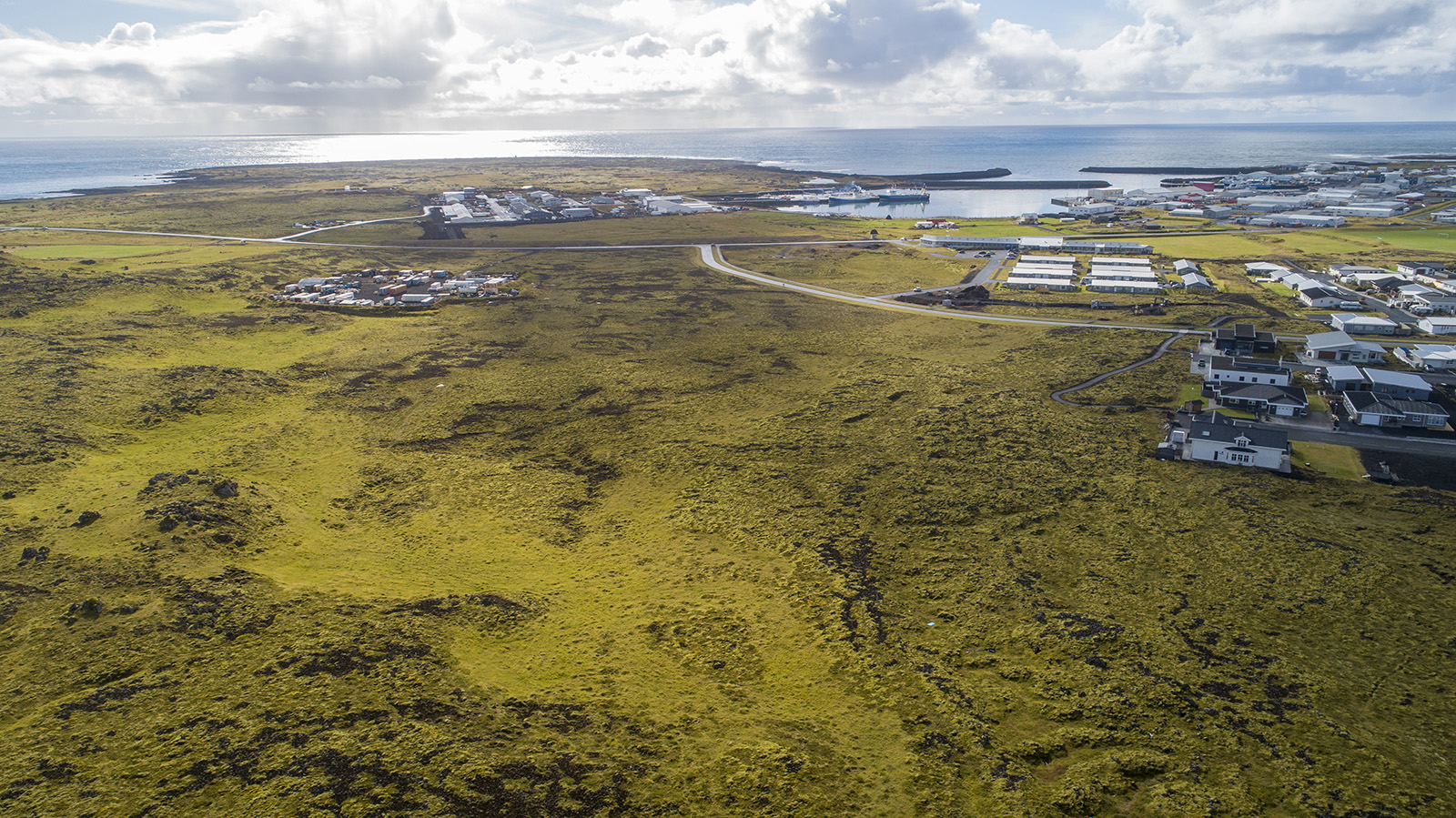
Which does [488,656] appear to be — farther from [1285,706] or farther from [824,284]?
[824,284]

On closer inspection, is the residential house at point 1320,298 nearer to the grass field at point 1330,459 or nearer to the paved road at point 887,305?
the paved road at point 887,305

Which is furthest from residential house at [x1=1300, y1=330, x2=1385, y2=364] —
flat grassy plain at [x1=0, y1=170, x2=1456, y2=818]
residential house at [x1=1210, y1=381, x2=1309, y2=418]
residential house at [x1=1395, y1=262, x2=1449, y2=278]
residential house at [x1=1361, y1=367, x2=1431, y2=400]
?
residential house at [x1=1395, y1=262, x2=1449, y2=278]

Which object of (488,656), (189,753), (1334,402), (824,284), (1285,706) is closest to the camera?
(189,753)

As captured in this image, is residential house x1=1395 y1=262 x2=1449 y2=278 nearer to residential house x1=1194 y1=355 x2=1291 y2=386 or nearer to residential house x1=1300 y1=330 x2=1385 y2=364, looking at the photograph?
residential house x1=1300 y1=330 x2=1385 y2=364

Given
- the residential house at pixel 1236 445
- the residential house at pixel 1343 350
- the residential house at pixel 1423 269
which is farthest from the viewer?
the residential house at pixel 1423 269

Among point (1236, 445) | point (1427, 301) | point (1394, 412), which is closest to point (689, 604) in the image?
point (1236, 445)

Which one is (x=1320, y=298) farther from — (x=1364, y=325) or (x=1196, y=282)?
(x=1364, y=325)

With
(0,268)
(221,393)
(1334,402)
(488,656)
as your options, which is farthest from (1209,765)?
(0,268)

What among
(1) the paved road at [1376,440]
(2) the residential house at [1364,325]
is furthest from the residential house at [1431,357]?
(1) the paved road at [1376,440]
